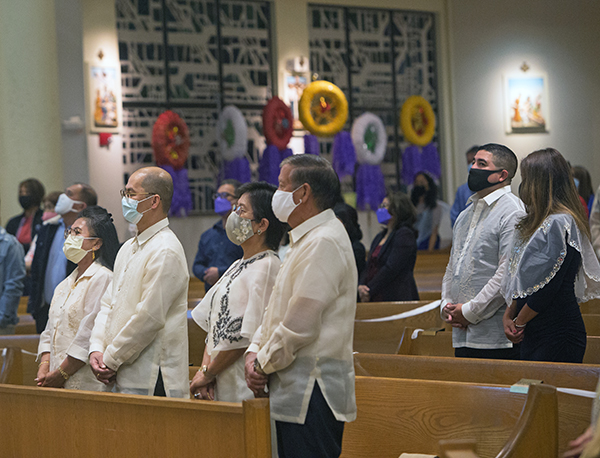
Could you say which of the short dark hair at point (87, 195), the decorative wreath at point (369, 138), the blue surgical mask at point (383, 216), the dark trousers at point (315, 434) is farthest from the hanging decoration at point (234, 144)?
the dark trousers at point (315, 434)

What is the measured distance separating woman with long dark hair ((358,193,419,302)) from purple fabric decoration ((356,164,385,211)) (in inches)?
235

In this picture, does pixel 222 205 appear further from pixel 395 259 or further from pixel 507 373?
pixel 507 373

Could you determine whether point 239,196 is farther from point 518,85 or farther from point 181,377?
point 518,85

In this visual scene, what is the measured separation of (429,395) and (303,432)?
80 centimetres

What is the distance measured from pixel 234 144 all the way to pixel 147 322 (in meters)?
7.74

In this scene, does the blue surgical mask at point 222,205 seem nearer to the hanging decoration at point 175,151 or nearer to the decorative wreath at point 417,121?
the hanging decoration at point 175,151

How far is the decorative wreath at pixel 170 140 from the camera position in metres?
10.0

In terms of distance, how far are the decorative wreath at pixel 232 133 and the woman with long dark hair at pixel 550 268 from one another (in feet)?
24.5

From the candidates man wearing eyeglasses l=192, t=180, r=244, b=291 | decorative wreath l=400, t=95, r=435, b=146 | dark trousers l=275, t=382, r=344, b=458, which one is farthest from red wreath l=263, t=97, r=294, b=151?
dark trousers l=275, t=382, r=344, b=458

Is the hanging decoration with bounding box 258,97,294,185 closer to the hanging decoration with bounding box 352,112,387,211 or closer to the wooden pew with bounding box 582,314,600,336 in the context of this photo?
the hanging decoration with bounding box 352,112,387,211

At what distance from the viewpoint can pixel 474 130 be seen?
41.9 feet

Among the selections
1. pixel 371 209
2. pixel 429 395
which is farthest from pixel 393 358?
pixel 371 209

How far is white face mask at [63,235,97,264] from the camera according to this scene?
3639 mm

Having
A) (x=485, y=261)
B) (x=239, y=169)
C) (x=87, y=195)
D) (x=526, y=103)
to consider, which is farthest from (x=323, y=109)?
(x=485, y=261)
